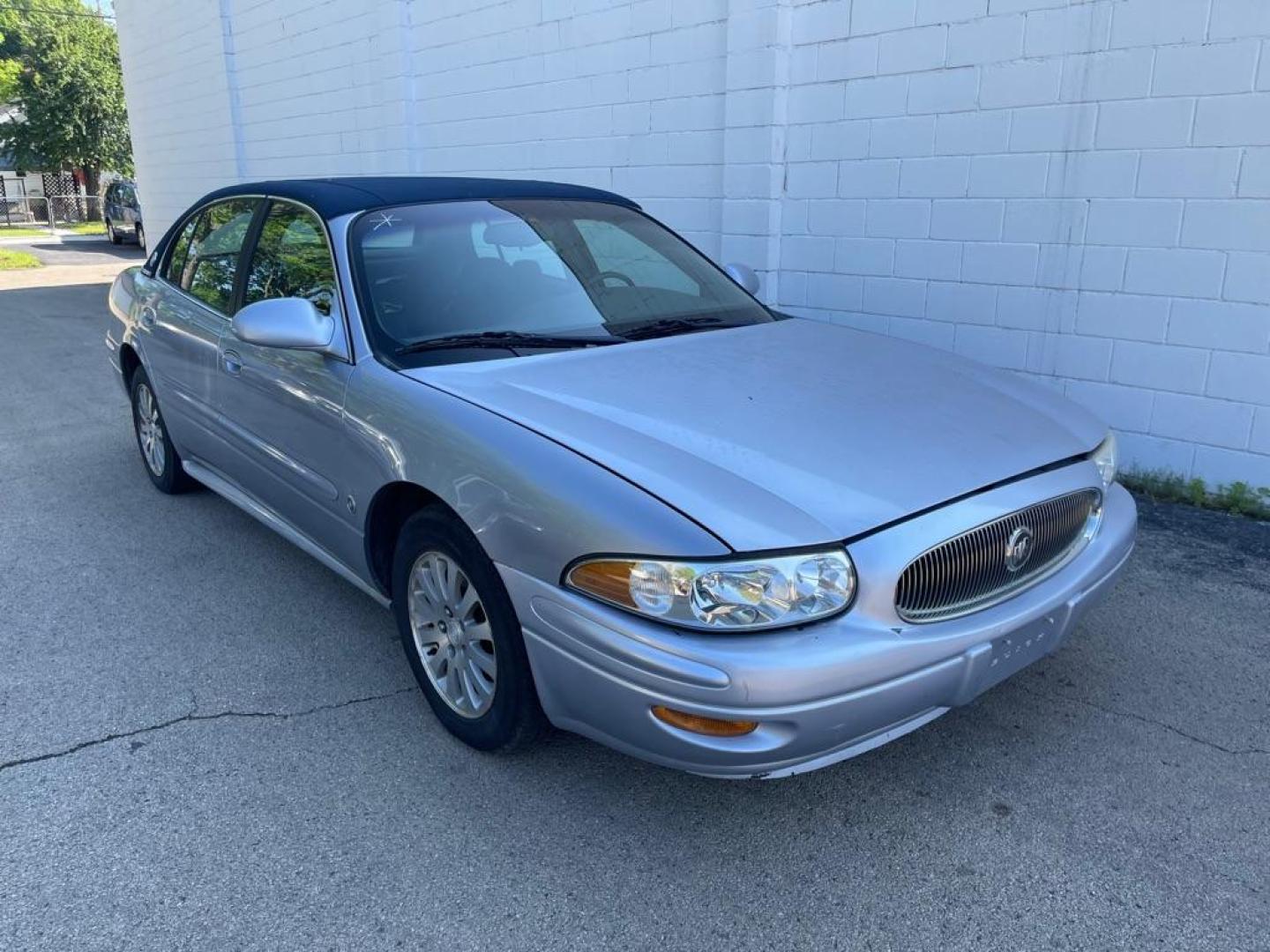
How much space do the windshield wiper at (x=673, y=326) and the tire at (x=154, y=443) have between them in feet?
9.17

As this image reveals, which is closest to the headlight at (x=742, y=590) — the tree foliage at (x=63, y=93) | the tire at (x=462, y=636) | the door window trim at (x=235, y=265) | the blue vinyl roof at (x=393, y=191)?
the tire at (x=462, y=636)

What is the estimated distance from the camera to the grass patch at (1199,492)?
16.0ft

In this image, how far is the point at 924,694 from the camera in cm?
241

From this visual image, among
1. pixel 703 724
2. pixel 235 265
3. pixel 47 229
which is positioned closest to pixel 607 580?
pixel 703 724

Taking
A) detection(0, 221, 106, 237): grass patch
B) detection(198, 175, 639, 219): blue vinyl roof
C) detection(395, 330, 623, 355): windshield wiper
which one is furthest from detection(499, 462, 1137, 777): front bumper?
detection(0, 221, 106, 237): grass patch

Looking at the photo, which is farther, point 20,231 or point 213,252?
point 20,231

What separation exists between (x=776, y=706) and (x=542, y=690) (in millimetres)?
665

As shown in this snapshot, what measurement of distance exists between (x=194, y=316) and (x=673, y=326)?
2.26 meters

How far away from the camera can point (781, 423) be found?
111 inches

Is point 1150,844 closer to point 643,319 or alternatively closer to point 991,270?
point 643,319

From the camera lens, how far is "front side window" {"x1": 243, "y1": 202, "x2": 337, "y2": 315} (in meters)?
3.61

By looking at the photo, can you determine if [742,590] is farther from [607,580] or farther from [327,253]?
[327,253]

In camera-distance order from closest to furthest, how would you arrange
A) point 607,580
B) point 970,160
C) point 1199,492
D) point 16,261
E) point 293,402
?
1. point 607,580
2. point 293,402
3. point 1199,492
4. point 970,160
5. point 16,261

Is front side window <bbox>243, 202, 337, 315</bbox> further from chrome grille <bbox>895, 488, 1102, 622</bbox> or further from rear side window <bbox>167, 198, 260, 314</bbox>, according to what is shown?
chrome grille <bbox>895, 488, 1102, 622</bbox>
